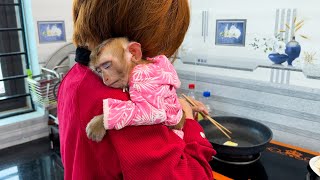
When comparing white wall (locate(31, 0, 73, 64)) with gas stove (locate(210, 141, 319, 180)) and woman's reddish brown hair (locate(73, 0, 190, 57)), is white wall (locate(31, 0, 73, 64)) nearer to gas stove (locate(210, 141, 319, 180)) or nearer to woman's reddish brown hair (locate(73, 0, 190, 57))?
gas stove (locate(210, 141, 319, 180))

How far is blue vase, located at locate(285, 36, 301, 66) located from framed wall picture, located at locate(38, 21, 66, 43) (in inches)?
54.5

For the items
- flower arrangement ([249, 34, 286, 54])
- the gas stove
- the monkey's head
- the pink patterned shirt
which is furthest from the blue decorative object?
the monkey's head

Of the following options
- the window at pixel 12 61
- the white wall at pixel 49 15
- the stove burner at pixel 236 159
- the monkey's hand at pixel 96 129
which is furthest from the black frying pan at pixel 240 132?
the window at pixel 12 61

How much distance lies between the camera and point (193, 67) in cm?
174

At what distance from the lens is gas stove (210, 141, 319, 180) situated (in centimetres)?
114

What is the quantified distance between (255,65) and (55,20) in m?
1.28

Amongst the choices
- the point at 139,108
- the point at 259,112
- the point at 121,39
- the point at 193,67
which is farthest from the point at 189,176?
the point at 193,67

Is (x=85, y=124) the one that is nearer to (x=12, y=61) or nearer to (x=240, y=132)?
(x=240, y=132)

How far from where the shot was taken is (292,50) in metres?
1.32

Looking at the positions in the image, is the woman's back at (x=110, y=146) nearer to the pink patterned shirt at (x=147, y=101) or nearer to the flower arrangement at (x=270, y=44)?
the pink patterned shirt at (x=147, y=101)

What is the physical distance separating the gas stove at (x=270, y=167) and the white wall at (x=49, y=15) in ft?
4.23

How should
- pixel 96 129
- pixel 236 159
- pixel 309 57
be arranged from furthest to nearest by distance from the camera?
pixel 309 57 → pixel 236 159 → pixel 96 129

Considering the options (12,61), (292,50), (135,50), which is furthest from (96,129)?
(12,61)

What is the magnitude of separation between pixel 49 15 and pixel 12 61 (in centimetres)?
40
